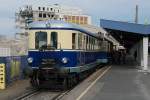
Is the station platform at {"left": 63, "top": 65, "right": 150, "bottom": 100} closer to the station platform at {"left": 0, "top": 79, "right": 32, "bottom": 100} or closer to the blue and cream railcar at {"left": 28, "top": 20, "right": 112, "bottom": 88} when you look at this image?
the blue and cream railcar at {"left": 28, "top": 20, "right": 112, "bottom": 88}

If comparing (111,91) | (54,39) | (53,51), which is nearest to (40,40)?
(54,39)

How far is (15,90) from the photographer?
2052cm

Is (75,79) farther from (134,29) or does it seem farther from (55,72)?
(134,29)

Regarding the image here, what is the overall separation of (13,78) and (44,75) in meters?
3.99

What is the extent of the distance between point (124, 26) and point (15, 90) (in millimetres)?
17795

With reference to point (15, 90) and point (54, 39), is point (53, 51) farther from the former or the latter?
point (15, 90)

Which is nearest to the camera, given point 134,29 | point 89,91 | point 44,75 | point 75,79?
point 89,91

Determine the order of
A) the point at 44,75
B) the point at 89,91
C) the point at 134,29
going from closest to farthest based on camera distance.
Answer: the point at 89,91 < the point at 44,75 < the point at 134,29

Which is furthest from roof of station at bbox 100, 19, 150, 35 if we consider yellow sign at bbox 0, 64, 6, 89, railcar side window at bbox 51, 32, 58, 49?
yellow sign at bbox 0, 64, 6, 89

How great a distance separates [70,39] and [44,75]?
2020 millimetres

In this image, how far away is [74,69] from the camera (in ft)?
68.1

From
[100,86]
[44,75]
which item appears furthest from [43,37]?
[100,86]

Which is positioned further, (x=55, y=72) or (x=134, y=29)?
(x=134, y=29)

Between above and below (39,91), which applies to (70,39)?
above
